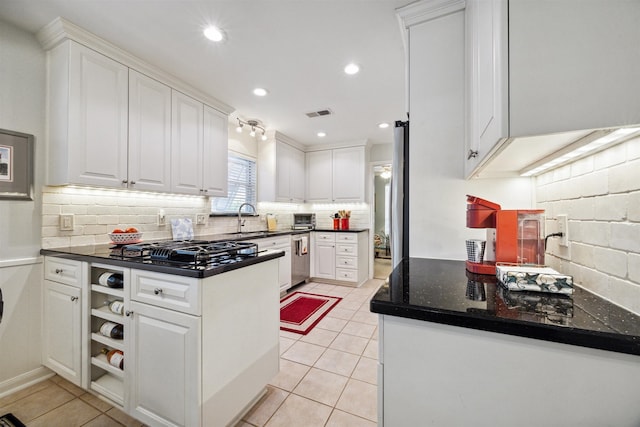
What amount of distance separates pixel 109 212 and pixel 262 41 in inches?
77.6

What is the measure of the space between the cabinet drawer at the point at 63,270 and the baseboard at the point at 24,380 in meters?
0.68

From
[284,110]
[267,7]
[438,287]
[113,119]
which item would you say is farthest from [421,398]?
[284,110]

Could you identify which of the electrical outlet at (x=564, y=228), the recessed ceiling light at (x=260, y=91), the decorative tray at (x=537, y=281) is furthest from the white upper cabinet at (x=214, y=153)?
the electrical outlet at (x=564, y=228)

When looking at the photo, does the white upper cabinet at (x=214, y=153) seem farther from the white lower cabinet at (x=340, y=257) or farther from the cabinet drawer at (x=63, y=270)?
the white lower cabinet at (x=340, y=257)

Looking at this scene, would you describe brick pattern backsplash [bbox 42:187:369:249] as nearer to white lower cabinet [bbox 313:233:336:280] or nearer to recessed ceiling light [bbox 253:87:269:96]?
recessed ceiling light [bbox 253:87:269:96]

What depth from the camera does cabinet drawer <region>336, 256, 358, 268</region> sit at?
421cm

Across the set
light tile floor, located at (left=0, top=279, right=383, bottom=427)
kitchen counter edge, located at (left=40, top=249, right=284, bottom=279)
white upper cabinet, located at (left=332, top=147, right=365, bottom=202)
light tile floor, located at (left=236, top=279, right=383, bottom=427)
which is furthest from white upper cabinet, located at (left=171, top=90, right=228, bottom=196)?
white upper cabinet, located at (left=332, top=147, right=365, bottom=202)

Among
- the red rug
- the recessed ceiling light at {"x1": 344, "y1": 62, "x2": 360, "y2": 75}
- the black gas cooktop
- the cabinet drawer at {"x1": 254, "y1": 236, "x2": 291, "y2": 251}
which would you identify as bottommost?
the red rug

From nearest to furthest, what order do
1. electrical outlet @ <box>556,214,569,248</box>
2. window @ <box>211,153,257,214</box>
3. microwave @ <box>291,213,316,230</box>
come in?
1. electrical outlet @ <box>556,214,569,248</box>
2. window @ <box>211,153,257,214</box>
3. microwave @ <box>291,213,316,230</box>

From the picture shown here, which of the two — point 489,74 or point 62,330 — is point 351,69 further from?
point 62,330

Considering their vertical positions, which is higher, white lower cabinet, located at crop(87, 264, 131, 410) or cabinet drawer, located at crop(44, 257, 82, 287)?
cabinet drawer, located at crop(44, 257, 82, 287)

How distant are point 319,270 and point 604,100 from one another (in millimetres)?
4096

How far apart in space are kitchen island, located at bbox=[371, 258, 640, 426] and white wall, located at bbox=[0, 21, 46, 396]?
252cm

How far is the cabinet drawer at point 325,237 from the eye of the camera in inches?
172
